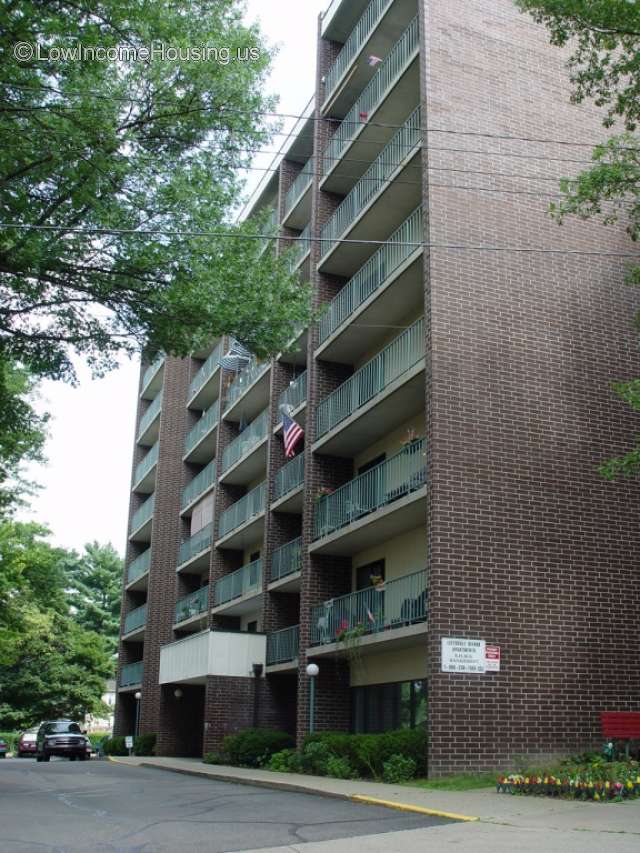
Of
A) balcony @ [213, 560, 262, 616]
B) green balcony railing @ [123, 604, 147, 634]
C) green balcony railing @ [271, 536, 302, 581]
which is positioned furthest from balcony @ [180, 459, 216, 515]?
green balcony railing @ [271, 536, 302, 581]

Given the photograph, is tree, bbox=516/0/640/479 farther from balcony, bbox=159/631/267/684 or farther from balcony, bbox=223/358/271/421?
balcony, bbox=223/358/271/421

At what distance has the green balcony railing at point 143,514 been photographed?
154 ft

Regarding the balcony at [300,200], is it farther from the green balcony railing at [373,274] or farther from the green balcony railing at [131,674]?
the green balcony railing at [131,674]

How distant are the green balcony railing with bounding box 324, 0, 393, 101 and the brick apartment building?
0.39 ft

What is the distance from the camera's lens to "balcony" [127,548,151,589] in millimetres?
46034

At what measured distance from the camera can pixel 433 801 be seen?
13.6 m

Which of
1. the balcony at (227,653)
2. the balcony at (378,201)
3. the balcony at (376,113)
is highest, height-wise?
the balcony at (376,113)

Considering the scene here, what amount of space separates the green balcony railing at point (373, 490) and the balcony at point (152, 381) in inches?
1003

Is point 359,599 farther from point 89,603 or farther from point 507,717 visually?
point 89,603

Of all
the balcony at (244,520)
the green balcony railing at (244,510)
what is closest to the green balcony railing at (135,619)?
the balcony at (244,520)

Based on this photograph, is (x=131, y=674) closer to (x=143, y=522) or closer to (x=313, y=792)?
(x=143, y=522)

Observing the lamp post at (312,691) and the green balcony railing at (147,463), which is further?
the green balcony railing at (147,463)

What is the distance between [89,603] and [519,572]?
63615 millimetres

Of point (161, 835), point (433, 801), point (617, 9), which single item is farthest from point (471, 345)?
point (161, 835)
